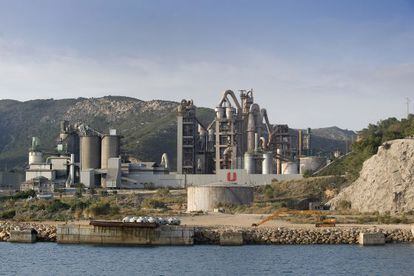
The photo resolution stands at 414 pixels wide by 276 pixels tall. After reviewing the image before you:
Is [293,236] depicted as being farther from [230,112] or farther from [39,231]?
[230,112]

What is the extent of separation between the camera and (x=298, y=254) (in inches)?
2250

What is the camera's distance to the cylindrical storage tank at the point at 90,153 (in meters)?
143

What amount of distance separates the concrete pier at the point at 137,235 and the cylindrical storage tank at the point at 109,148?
77304 mm

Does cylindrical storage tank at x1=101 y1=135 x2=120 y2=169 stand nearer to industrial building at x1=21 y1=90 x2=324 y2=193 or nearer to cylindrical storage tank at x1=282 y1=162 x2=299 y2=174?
industrial building at x1=21 y1=90 x2=324 y2=193

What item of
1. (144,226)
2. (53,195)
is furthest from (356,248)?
(53,195)

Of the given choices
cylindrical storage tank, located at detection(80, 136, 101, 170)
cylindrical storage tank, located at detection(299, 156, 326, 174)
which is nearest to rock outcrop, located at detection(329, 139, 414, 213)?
cylindrical storage tank, located at detection(299, 156, 326, 174)

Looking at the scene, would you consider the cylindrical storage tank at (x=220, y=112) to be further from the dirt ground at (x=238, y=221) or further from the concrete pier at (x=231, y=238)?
the concrete pier at (x=231, y=238)

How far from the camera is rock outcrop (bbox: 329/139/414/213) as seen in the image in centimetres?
8731

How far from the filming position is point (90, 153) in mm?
142375

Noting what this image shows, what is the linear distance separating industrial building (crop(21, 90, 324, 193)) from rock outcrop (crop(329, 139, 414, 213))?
39.4 meters

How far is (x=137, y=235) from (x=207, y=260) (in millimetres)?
10976

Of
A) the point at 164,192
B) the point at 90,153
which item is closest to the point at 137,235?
the point at 164,192

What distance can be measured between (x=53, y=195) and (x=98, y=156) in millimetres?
17347

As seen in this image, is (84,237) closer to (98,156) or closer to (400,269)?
(400,269)
